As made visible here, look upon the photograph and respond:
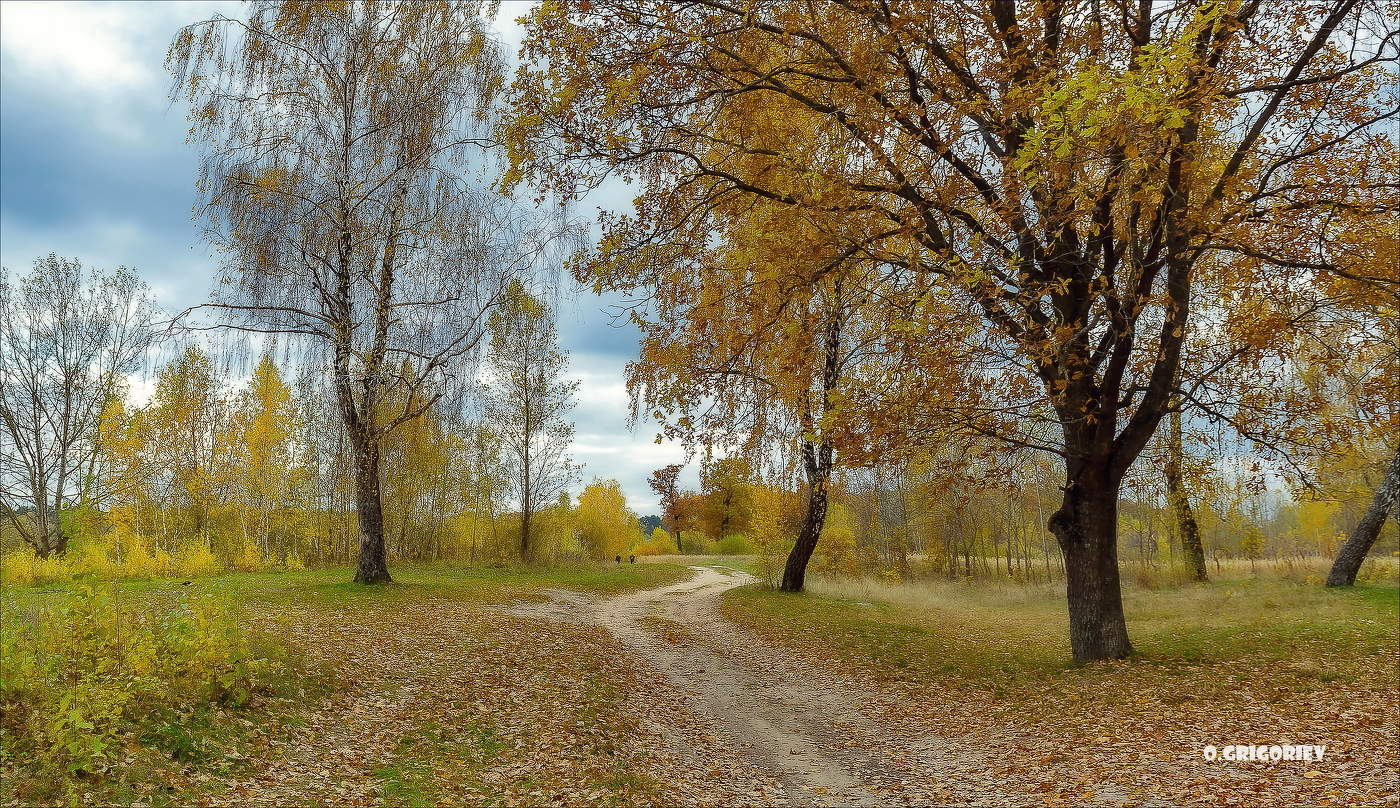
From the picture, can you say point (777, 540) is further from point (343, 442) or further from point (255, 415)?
point (255, 415)

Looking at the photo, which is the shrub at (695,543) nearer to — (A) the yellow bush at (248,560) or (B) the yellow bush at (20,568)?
(A) the yellow bush at (248,560)

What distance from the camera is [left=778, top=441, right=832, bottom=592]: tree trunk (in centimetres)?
1839

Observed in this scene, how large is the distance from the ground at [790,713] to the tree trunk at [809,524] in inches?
205

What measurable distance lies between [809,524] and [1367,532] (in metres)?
13.0

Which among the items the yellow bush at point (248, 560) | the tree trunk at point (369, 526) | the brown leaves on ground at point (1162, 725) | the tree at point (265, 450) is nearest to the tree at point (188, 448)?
the tree at point (265, 450)

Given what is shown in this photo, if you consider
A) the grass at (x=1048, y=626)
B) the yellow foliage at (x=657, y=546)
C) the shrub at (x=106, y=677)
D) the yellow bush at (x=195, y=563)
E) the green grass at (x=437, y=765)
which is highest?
the shrub at (x=106, y=677)

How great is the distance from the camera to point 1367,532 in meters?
15.7

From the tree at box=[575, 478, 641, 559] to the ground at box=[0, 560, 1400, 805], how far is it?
23.5 m

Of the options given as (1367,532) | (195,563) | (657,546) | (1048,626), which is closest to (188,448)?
(195,563)

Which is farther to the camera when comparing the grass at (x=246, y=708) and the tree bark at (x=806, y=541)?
the tree bark at (x=806, y=541)

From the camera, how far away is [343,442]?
1666cm

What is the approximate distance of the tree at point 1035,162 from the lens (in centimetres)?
703

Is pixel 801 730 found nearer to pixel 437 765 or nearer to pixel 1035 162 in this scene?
pixel 437 765

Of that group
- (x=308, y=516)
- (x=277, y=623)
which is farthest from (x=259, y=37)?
(x=308, y=516)
